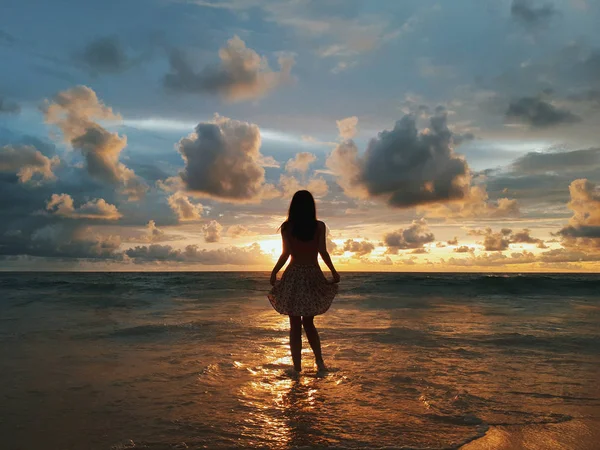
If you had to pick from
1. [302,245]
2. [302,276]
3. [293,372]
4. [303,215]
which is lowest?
[293,372]

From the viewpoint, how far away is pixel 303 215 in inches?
231

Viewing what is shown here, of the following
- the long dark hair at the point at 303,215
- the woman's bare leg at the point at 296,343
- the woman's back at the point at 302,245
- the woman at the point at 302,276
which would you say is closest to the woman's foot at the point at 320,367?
the woman at the point at 302,276

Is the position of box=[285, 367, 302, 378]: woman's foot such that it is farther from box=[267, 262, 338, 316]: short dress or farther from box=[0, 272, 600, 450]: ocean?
box=[267, 262, 338, 316]: short dress

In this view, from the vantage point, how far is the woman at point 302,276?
5812 millimetres

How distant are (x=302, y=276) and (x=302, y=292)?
21 cm

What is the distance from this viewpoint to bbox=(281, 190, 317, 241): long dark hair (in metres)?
5.85

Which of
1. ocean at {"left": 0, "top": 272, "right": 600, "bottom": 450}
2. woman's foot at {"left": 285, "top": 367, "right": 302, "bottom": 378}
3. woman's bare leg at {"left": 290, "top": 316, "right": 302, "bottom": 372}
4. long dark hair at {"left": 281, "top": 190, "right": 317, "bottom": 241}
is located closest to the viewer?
ocean at {"left": 0, "top": 272, "right": 600, "bottom": 450}

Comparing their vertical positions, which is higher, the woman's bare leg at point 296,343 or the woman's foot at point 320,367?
the woman's bare leg at point 296,343

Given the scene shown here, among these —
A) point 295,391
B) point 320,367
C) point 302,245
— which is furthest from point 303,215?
point 295,391

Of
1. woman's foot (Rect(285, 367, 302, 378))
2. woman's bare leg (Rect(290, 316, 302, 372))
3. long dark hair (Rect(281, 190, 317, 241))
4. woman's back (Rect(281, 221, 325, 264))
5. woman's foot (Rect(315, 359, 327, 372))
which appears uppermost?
long dark hair (Rect(281, 190, 317, 241))

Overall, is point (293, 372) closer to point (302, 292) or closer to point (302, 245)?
point (302, 292)

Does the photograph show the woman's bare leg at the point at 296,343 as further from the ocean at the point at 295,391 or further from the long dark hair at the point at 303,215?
the long dark hair at the point at 303,215

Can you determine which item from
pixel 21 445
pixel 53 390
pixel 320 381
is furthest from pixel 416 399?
pixel 53 390

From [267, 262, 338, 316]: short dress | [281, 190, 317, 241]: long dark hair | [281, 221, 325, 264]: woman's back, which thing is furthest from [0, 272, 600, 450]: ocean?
[281, 190, 317, 241]: long dark hair
